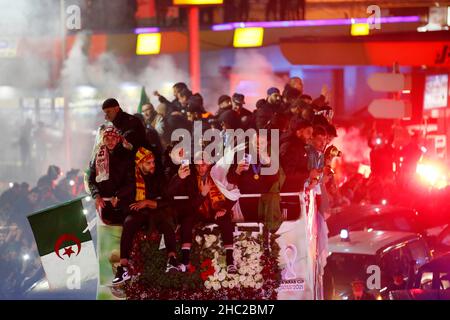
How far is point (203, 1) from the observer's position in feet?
38.8

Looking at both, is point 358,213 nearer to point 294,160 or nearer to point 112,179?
point 294,160

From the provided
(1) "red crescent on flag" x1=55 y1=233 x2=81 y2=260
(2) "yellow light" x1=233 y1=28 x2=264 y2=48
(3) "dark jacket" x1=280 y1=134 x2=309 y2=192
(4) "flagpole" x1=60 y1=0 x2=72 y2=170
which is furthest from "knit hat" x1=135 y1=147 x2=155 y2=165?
(2) "yellow light" x1=233 y1=28 x2=264 y2=48

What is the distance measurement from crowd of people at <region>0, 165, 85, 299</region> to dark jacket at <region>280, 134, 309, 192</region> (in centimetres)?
267

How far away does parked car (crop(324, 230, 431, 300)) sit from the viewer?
9562 mm

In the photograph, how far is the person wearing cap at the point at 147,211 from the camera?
27.7 ft

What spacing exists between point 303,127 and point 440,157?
5.83 metres

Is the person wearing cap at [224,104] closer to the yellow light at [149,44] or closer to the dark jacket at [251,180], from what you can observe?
the dark jacket at [251,180]

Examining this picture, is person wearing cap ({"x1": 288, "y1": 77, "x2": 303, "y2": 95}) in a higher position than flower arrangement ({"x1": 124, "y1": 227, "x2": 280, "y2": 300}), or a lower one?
higher

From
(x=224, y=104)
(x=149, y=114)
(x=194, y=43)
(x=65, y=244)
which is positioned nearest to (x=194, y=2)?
(x=194, y=43)

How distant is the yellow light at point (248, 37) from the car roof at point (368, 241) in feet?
17.4

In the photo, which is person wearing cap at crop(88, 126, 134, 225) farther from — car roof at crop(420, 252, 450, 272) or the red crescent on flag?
car roof at crop(420, 252, 450, 272)

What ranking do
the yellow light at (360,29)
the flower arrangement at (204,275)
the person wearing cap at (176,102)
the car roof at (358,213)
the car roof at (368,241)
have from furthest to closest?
the yellow light at (360,29)
the car roof at (358,213)
the person wearing cap at (176,102)
the car roof at (368,241)
the flower arrangement at (204,275)

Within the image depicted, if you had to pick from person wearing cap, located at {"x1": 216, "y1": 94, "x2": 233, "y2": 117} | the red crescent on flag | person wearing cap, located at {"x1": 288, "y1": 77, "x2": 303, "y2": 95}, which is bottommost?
the red crescent on flag

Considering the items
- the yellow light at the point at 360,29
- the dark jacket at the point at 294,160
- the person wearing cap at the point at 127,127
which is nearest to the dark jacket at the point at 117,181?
the person wearing cap at the point at 127,127
